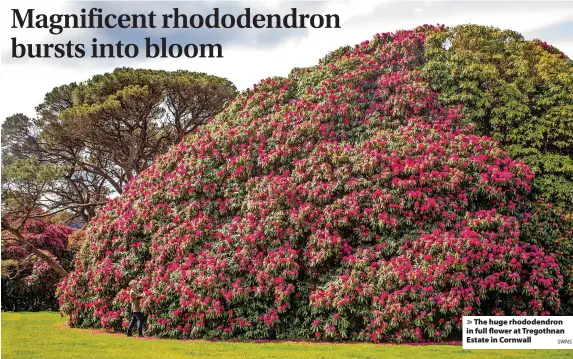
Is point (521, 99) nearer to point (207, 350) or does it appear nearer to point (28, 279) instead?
point (207, 350)

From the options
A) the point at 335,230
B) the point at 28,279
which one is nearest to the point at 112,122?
the point at 28,279

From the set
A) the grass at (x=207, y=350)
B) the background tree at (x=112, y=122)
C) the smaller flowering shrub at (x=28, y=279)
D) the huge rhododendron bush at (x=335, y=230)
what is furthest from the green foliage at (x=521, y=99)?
the smaller flowering shrub at (x=28, y=279)

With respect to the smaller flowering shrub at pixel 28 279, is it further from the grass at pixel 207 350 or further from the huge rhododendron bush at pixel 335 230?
the grass at pixel 207 350

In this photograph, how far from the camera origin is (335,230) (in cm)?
1481

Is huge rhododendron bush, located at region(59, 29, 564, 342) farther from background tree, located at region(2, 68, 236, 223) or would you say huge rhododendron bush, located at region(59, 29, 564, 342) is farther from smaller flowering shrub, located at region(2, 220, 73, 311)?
background tree, located at region(2, 68, 236, 223)

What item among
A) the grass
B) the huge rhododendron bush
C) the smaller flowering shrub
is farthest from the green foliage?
the smaller flowering shrub

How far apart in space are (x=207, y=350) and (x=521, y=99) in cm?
1030

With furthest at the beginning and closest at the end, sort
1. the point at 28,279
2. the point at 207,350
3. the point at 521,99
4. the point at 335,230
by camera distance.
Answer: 1. the point at 28,279
2. the point at 521,99
3. the point at 335,230
4. the point at 207,350

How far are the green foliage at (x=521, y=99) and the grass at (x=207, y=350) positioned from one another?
5506 mm

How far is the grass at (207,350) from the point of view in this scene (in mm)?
12055

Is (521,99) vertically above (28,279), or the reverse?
(521,99)

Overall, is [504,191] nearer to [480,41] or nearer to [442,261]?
[442,261]

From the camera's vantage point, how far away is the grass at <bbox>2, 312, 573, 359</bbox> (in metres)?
12.1

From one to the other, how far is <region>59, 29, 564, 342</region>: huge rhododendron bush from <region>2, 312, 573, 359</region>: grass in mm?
857
